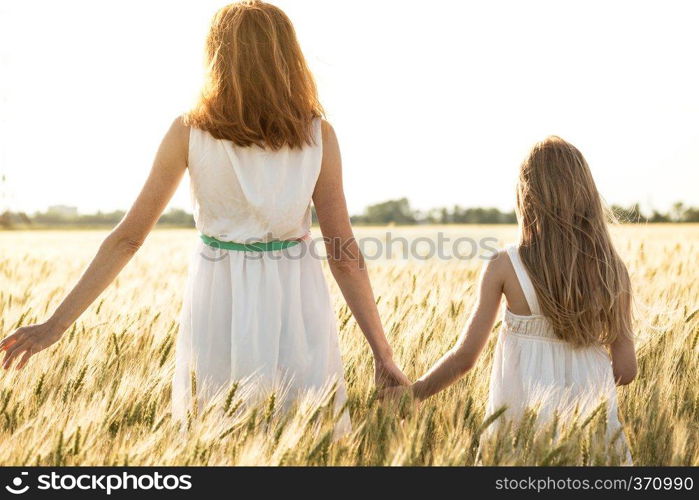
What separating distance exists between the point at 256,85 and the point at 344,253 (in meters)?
0.53

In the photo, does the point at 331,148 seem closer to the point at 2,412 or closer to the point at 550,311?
the point at 550,311

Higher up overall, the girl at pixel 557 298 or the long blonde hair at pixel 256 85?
the long blonde hair at pixel 256 85

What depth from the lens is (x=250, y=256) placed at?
89.2 inches

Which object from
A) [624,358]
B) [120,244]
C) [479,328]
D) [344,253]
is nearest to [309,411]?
[344,253]

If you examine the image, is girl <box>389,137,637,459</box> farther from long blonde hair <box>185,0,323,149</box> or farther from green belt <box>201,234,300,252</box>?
long blonde hair <box>185,0,323,149</box>

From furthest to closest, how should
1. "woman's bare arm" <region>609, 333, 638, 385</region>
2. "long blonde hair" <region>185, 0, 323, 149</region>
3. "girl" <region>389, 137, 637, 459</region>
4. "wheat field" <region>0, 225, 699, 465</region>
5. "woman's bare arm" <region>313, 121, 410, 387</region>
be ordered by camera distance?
"woman's bare arm" <region>609, 333, 638, 385</region>, "girl" <region>389, 137, 637, 459</region>, "woman's bare arm" <region>313, 121, 410, 387</region>, "long blonde hair" <region>185, 0, 323, 149</region>, "wheat field" <region>0, 225, 699, 465</region>

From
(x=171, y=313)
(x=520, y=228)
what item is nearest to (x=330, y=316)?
(x=520, y=228)

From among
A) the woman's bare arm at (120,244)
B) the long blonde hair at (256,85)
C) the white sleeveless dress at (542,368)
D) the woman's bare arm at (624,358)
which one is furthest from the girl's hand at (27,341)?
the woman's bare arm at (624,358)

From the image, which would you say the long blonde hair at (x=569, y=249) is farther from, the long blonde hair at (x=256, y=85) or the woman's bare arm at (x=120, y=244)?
the woman's bare arm at (x=120, y=244)

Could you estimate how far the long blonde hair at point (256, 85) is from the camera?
2.12 m

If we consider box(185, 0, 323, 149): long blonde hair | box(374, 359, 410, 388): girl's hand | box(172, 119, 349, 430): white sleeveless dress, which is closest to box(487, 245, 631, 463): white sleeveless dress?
box(374, 359, 410, 388): girl's hand

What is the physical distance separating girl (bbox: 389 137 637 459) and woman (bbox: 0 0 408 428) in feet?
1.13

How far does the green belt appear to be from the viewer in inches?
88.8

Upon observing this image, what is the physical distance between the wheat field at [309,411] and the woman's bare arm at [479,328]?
0.15m
